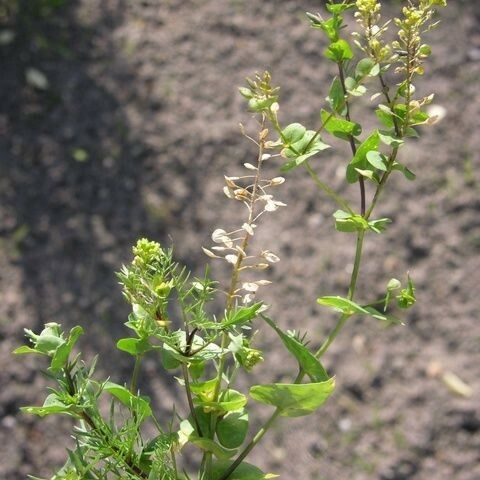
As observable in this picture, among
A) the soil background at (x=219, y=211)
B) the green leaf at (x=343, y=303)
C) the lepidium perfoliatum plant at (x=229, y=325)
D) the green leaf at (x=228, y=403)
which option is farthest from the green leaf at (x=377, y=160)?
the soil background at (x=219, y=211)

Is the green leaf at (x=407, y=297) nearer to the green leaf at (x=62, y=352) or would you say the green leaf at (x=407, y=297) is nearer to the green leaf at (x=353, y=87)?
the green leaf at (x=353, y=87)

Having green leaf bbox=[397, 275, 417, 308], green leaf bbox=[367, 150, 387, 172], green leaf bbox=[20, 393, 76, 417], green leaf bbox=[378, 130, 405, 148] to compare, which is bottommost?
green leaf bbox=[20, 393, 76, 417]

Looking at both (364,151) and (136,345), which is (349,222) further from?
(136,345)

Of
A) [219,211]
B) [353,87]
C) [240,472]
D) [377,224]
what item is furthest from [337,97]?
[219,211]

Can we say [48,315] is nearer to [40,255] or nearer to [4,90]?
[40,255]

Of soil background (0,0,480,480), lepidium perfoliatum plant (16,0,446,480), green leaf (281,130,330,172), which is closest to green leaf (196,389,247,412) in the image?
lepidium perfoliatum plant (16,0,446,480)

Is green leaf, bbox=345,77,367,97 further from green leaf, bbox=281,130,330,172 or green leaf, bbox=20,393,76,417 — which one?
green leaf, bbox=20,393,76,417

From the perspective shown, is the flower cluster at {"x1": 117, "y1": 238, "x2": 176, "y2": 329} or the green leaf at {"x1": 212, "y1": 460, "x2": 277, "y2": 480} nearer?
the flower cluster at {"x1": 117, "y1": 238, "x2": 176, "y2": 329}

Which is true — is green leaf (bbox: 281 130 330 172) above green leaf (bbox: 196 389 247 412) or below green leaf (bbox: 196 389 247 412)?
above
